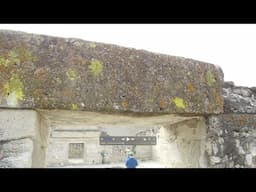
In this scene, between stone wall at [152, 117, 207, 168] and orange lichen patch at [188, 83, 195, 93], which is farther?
stone wall at [152, 117, 207, 168]

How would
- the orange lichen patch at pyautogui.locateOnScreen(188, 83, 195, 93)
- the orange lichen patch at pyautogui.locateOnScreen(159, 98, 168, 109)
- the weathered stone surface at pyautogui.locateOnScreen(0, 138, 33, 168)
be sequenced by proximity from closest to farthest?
the weathered stone surface at pyautogui.locateOnScreen(0, 138, 33, 168), the orange lichen patch at pyautogui.locateOnScreen(159, 98, 168, 109), the orange lichen patch at pyautogui.locateOnScreen(188, 83, 195, 93)

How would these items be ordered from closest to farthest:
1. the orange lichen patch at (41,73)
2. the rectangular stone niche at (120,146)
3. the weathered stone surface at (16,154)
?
the weathered stone surface at (16,154) → the orange lichen patch at (41,73) → the rectangular stone niche at (120,146)

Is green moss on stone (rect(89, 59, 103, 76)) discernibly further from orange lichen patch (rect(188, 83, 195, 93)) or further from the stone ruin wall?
orange lichen patch (rect(188, 83, 195, 93))

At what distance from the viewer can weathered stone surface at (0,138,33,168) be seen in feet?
4.26

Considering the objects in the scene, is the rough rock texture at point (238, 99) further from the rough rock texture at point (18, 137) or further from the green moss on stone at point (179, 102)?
the rough rock texture at point (18, 137)

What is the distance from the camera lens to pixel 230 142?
187cm

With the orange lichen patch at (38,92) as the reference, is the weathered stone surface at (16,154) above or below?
below

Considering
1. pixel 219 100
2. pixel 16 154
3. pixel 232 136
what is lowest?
pixel 16 154

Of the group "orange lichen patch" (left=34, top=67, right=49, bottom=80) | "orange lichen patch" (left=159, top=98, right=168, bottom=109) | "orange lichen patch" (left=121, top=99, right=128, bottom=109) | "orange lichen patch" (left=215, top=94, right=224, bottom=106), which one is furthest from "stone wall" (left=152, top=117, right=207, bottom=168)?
"orange lichen patch" (left=34, top=67, right=49, bottom=80)

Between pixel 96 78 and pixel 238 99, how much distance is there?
3.81ft

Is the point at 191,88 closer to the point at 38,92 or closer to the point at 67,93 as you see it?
the point at 67,93

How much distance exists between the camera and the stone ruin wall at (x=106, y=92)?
1.36m

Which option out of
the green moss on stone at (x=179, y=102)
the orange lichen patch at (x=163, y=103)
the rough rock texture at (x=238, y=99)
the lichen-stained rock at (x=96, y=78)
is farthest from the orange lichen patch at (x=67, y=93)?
the rough rock texture at (x=238, y=99)

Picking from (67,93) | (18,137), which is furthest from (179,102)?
(18,137)
